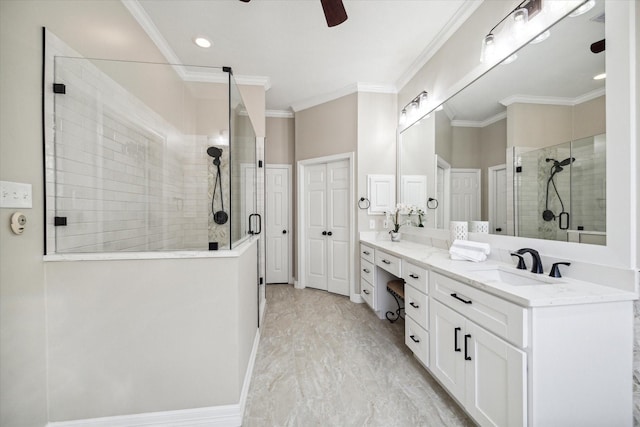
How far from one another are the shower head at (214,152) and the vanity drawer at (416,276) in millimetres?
1637

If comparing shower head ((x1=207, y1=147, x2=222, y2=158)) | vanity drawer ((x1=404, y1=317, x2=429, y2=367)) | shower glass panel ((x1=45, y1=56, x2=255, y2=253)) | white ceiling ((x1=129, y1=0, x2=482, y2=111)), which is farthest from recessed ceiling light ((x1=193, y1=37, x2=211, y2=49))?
vanity drawer ((x1=404, y1=317, x2=429, y2=367))

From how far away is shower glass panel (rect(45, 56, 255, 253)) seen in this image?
4.63 feet

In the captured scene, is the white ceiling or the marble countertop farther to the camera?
the white ceiling

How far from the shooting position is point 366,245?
304 cm

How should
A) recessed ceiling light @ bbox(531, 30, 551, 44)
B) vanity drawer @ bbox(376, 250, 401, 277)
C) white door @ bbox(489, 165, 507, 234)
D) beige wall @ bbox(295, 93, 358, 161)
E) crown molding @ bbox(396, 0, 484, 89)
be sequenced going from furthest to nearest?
beige wall @ bbox(295, 93, 358, 161), vanity drawer @ bbox(376, 250, 401, 277), crown molding @ bbox(396, 0, 484, 89), white door @ bbox(489, 165, 507, 234), recessed ceiling light @ bbox(531, 30, 551, 44)

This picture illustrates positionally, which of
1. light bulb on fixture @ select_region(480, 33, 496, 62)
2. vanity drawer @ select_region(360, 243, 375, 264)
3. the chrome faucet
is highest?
light bulb on fixture @ select_region(480, 33, 496, 62)

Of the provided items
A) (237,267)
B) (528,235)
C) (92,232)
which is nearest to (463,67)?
(528,235)

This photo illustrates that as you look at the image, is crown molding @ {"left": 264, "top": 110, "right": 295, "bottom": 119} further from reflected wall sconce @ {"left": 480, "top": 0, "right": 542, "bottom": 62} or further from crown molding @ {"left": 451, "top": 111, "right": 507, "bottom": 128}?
reflected wall sconce @ {"left": 480, "top": 0, "right": 542, "bottom": 62}

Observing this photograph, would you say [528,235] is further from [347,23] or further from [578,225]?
[347,23]

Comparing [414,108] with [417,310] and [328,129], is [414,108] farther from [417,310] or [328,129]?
[417,310]

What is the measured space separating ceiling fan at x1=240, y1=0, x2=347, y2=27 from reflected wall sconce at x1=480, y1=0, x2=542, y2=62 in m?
1.05

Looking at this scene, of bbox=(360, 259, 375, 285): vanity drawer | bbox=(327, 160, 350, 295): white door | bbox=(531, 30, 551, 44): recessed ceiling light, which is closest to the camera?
bbox=(531, 30, 551, 44): recessed ceiling light

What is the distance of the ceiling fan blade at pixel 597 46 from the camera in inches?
47.0

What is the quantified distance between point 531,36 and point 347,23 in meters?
1.42
